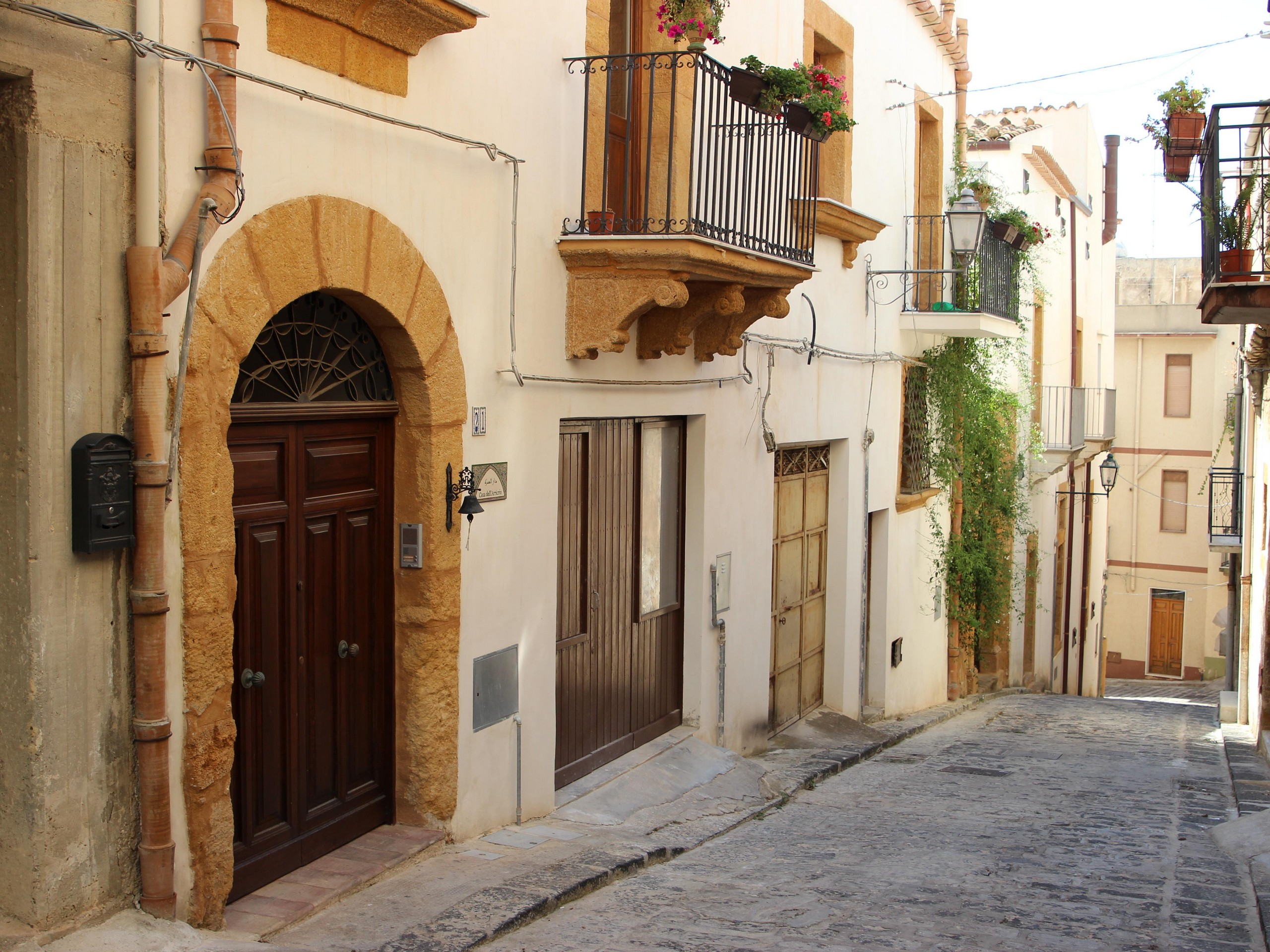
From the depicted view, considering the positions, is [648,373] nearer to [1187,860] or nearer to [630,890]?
[630,890]

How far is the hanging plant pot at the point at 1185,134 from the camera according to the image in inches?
362

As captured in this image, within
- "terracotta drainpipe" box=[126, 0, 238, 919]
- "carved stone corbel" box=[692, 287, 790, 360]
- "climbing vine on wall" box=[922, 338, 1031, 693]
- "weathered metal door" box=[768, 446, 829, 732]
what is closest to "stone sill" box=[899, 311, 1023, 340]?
"climbing vine on wall" box=[922, 338, 1031, 693]

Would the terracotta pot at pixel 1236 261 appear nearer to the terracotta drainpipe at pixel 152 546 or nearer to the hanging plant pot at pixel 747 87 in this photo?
the hanging plant pot at pixel 747 87

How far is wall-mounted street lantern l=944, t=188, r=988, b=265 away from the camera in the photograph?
38.5 ft

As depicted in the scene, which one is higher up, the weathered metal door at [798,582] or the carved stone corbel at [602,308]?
the carved stone corbel at [602,308]

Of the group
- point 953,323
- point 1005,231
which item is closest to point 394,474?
point 953,323

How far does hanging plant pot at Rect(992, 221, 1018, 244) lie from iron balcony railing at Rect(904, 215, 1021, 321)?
4 cm

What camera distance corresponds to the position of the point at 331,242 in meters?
4.80

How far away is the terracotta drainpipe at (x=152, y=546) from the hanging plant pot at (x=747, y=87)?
11.5ft

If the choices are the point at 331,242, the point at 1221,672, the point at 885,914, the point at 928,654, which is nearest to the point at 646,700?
the point at 885,914

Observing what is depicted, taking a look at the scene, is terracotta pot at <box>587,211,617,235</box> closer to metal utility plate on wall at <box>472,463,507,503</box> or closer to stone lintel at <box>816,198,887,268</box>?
metal utility plate on wall at <box>472,463,507,503</box>

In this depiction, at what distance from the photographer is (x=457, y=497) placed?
5605 mm

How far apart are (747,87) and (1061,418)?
41.1 ft

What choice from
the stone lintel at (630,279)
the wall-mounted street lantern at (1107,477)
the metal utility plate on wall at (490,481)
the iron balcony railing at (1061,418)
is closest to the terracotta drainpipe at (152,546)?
the metal utility plate on wall at (490,481)
